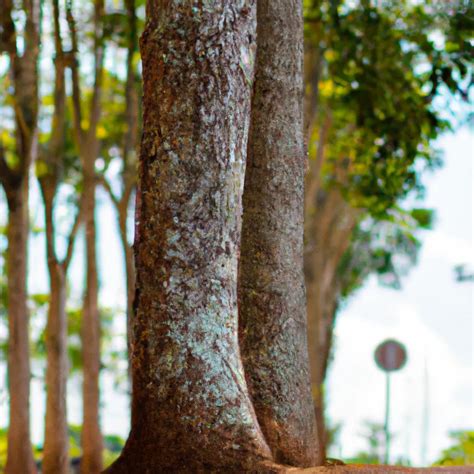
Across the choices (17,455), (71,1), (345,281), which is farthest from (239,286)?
(345,281)

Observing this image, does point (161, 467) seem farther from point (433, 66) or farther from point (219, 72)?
point (433, 66)

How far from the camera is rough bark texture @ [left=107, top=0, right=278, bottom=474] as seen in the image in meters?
5.12

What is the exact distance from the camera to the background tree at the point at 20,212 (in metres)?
11.4

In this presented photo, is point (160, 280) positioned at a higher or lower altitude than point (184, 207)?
lower

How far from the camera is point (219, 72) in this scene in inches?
213

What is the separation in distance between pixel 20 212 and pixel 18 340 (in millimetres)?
1596

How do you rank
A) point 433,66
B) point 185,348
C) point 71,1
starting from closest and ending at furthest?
point 185,348 → point 433,66 → point 71,1

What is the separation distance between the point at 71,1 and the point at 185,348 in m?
8.10

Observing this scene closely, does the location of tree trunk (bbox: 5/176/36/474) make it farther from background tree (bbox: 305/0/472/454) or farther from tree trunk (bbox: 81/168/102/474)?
background tree (bbox: 305/0/472/454)

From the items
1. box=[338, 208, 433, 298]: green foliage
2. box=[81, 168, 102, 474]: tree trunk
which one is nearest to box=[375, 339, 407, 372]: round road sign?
box=[81, 168, 102, 474]: tree trunk

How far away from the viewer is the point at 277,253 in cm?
609

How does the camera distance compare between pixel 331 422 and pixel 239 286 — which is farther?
pixel 331 422

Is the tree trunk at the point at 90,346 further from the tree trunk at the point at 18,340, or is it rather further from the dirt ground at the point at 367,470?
the dirt ground at the point at 367,470

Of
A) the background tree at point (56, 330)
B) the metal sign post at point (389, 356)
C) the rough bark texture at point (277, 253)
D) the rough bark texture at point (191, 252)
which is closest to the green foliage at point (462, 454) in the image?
the metal sign post at point (389, 356)
